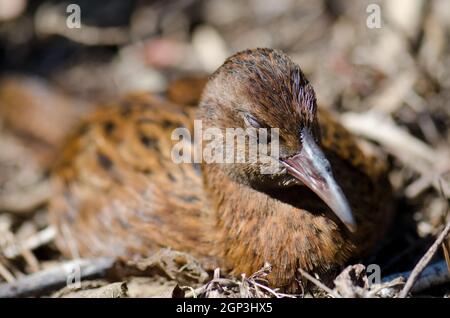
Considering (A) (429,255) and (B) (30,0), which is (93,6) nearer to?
(B) (30,0)

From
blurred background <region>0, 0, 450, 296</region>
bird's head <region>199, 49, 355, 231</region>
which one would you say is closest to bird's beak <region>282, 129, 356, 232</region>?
bird's head <region>199, 49, 355, 231</region>

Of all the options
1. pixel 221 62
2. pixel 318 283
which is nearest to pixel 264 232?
pixel 318 283

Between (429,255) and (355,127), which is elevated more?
(355,127)

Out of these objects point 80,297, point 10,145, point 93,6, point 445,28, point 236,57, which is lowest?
point 80,297

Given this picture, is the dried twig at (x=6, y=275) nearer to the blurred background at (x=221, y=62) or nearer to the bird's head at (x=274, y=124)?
the blurred background at (x=221, y=62)

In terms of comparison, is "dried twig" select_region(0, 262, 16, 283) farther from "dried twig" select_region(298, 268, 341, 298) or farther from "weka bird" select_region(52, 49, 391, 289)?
"dried twig" select_region(298, 268, 341, 298)

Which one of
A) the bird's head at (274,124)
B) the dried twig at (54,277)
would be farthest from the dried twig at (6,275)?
the bird's head at (274,124)

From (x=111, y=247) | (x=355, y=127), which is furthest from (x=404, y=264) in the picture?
(x=111, y=247)
